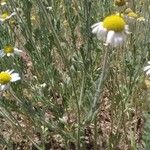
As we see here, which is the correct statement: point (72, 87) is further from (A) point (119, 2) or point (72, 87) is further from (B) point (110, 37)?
(B) point (110, 37)

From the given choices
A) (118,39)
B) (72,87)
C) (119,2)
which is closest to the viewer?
(118,39)

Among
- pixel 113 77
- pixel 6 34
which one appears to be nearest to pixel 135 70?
pixel 113 77

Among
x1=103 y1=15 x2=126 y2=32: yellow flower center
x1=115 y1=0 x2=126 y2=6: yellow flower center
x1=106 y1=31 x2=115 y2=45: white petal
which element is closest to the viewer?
x1=106 y1=31 x2=115 y2=45: white petal

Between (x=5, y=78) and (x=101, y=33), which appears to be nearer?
(x=101, y=33)

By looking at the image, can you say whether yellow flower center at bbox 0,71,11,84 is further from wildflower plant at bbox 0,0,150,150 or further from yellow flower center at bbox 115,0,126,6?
yellow flower center at bbox 115,0,126,6

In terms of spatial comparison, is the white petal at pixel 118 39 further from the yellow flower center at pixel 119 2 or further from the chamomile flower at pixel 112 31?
the yellow flower center at pixel 119 2

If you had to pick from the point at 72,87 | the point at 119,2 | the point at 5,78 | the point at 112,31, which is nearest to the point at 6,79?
the point at 5,78

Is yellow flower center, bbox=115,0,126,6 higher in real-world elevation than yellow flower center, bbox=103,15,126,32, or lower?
lower

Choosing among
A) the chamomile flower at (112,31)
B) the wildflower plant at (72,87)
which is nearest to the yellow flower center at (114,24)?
the chamomile flower at (112,31)

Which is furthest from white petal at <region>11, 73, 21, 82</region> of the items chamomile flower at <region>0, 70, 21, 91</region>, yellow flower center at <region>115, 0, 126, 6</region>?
yellow flower center at <region>115, 0, 126, 6</region>

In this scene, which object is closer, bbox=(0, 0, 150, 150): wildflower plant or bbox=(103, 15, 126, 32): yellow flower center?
bbox=(103, 15, 126, 32): yellow flower center

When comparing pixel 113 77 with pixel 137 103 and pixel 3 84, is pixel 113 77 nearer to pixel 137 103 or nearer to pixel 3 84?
pixel 137 103
